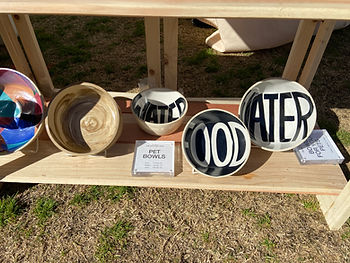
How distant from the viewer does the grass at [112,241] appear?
116 centimetres

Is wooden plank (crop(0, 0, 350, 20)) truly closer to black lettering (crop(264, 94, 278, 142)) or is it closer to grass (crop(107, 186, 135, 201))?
black lettering (crop(264, 94, 278, 142))

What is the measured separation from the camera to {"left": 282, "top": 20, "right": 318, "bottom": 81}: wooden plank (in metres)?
1.22

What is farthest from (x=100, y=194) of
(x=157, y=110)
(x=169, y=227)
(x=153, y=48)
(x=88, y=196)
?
(x=153, y=48)

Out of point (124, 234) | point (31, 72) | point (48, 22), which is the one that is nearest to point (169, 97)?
point (124, 234)

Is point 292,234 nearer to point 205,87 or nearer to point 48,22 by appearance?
point 205,87

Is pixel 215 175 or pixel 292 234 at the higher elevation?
pixel 215 175

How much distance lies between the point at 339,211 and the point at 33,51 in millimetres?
1618

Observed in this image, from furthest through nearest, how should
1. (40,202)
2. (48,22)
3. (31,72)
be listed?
(48,22) → (31,72) → (40,202)

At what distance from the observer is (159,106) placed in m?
1.32

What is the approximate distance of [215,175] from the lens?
1.10m

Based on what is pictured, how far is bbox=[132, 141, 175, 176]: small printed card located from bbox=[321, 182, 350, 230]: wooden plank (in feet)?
2.28

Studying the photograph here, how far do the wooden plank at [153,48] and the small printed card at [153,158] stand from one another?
0.35 meters

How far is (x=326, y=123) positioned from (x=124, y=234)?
1.37m

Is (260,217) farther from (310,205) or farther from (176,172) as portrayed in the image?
(176,172)
